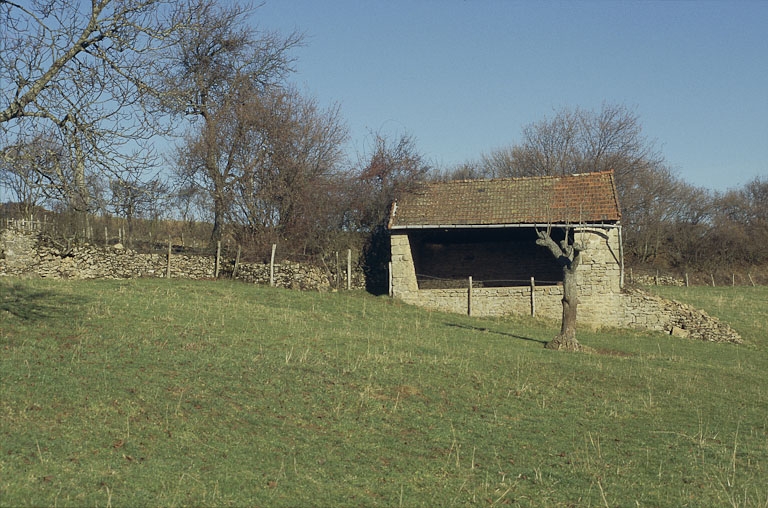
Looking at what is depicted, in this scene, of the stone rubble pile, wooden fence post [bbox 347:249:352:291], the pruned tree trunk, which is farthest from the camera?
wooden fence post [bbox 347:249:352:291]

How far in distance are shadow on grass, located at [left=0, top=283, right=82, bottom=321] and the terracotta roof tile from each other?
1433 cm

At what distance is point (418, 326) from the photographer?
2175 cm

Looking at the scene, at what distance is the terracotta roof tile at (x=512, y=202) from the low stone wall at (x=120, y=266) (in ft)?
13.7

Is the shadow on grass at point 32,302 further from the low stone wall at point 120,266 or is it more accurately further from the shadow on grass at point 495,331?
the shadow on grass at point 495,331

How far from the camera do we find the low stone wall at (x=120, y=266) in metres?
25.9

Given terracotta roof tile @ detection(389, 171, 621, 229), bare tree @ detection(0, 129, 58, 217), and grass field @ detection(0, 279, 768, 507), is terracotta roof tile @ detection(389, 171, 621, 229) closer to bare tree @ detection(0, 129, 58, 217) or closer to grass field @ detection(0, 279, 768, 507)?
grass field @ detection(0, 279, 768, 507)

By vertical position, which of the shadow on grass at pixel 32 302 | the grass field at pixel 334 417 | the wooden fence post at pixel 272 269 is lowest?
the grass field at pixel 334 417

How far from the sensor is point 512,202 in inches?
1175

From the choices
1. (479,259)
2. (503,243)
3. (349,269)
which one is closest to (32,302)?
(349,269)

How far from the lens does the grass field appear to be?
8227 millimetres

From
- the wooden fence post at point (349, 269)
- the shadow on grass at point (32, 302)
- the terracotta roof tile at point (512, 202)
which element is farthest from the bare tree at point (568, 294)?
the shadow on grass at point (32, 302)

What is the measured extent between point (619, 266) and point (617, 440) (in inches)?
677

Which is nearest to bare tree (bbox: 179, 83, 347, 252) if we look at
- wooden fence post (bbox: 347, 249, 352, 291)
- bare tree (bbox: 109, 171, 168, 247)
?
wooden fence post (bbox: 347, 249, 352, 291)

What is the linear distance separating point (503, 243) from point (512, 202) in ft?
9.98
